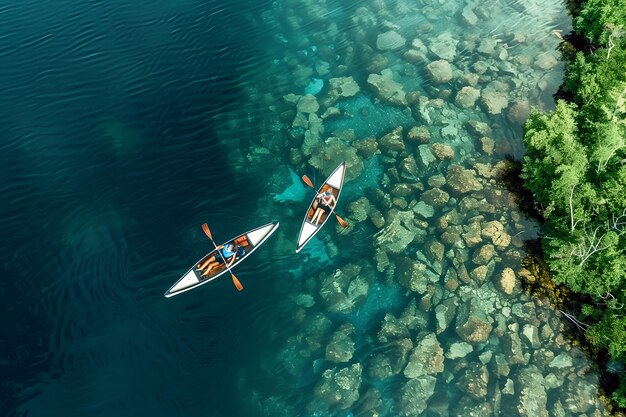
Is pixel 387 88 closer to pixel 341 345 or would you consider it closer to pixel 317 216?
pixel 317 216

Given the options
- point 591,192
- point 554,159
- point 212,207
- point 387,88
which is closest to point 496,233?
point 554,159

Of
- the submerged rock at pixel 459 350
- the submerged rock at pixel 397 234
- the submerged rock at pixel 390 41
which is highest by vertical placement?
the submerged rock at pixel 390 41

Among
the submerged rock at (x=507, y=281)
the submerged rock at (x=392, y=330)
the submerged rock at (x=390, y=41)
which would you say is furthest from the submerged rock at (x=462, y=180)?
the submerged rock at (x=390, y=41)

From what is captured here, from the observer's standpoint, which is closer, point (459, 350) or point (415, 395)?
point (415, 395)

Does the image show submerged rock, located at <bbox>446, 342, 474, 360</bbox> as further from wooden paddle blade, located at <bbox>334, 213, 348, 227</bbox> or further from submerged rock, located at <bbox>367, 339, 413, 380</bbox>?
wooden paddle blade, located at <bbox>334, 213, 348, 227</bbox>

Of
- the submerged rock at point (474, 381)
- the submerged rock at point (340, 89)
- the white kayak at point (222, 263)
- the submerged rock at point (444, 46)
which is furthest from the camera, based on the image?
the submerged rock at point (444, 46)

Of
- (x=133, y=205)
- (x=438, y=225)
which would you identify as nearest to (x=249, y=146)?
(x=133, y=205)

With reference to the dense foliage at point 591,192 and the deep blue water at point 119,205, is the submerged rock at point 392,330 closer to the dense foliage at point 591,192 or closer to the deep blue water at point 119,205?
the deep blue water at point 119,205
